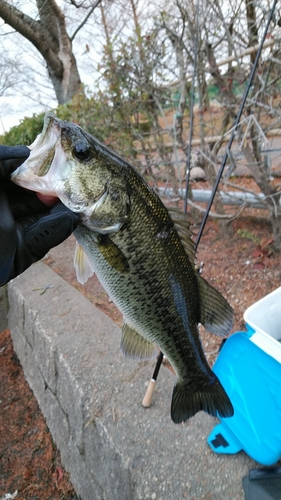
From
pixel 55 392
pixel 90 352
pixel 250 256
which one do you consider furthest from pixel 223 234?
pixel 55 392

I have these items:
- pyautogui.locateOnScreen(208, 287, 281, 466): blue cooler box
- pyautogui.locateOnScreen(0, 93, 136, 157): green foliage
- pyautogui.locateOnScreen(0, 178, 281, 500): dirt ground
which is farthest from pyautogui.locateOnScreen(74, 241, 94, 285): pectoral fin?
pyautogui.locateOnScreen(0, 93, 136, 157): green foliage

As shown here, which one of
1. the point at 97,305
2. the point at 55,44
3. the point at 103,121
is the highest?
the point at 55,44

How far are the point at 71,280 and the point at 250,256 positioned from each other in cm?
211

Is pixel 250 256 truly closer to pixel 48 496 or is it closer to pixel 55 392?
pixel 55 392

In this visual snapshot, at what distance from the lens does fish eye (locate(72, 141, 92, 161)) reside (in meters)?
1.20

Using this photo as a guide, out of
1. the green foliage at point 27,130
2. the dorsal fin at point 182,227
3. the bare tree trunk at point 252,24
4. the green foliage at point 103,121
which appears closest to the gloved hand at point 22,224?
the dorsal fin at point 182,227

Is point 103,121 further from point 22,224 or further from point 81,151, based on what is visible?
point 81,151

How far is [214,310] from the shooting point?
144 cm

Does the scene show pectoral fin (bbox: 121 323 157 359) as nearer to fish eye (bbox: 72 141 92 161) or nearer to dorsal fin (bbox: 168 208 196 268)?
dorsal fin (bbox: 168 208 196 268)

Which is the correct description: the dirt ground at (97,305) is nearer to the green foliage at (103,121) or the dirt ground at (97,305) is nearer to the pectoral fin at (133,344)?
the pectoral fin at (133,344)

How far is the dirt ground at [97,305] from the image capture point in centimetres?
268

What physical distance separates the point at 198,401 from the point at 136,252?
72 cm

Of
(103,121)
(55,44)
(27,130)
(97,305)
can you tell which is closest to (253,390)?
(97,305)

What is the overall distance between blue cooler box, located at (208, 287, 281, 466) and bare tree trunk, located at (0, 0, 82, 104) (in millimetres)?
7239
